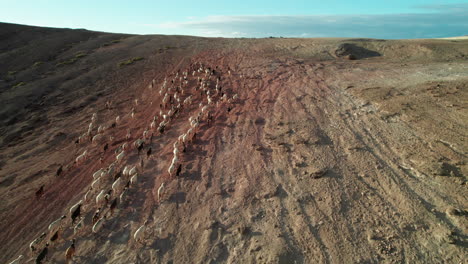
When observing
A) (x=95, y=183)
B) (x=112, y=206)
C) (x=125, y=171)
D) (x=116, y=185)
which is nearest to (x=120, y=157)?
(x=125, y=171)

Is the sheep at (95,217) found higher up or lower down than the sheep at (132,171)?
lower down

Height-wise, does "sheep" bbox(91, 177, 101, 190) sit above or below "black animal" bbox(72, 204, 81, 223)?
above

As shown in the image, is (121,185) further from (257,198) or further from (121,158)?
(257,198)

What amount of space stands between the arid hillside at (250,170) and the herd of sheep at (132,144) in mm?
60

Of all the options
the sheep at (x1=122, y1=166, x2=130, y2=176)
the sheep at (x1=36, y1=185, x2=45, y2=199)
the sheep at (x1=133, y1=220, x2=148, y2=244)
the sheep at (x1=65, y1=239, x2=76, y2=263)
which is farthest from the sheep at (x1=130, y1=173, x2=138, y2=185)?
the sheep at (x1=36, y1=185, x2=45, y2=199)

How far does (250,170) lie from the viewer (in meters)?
8.62

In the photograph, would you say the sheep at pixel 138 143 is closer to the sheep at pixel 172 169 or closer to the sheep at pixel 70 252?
the sheep at pixel 172 169

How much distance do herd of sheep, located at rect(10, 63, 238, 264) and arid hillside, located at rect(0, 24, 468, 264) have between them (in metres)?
0.06

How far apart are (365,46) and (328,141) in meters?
19.7

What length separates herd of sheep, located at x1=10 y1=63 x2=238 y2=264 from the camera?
7176mm

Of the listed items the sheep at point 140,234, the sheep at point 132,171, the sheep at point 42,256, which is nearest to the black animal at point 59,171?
the sheep at point 132,171

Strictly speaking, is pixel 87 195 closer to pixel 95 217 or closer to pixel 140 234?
pixel 95 217

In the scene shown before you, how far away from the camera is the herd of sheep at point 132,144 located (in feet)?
23.5

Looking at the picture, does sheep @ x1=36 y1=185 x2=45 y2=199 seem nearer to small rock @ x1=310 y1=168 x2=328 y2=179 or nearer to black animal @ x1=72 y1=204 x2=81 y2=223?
black animal @ x1=72 y1=204 x2=81 y2=223
